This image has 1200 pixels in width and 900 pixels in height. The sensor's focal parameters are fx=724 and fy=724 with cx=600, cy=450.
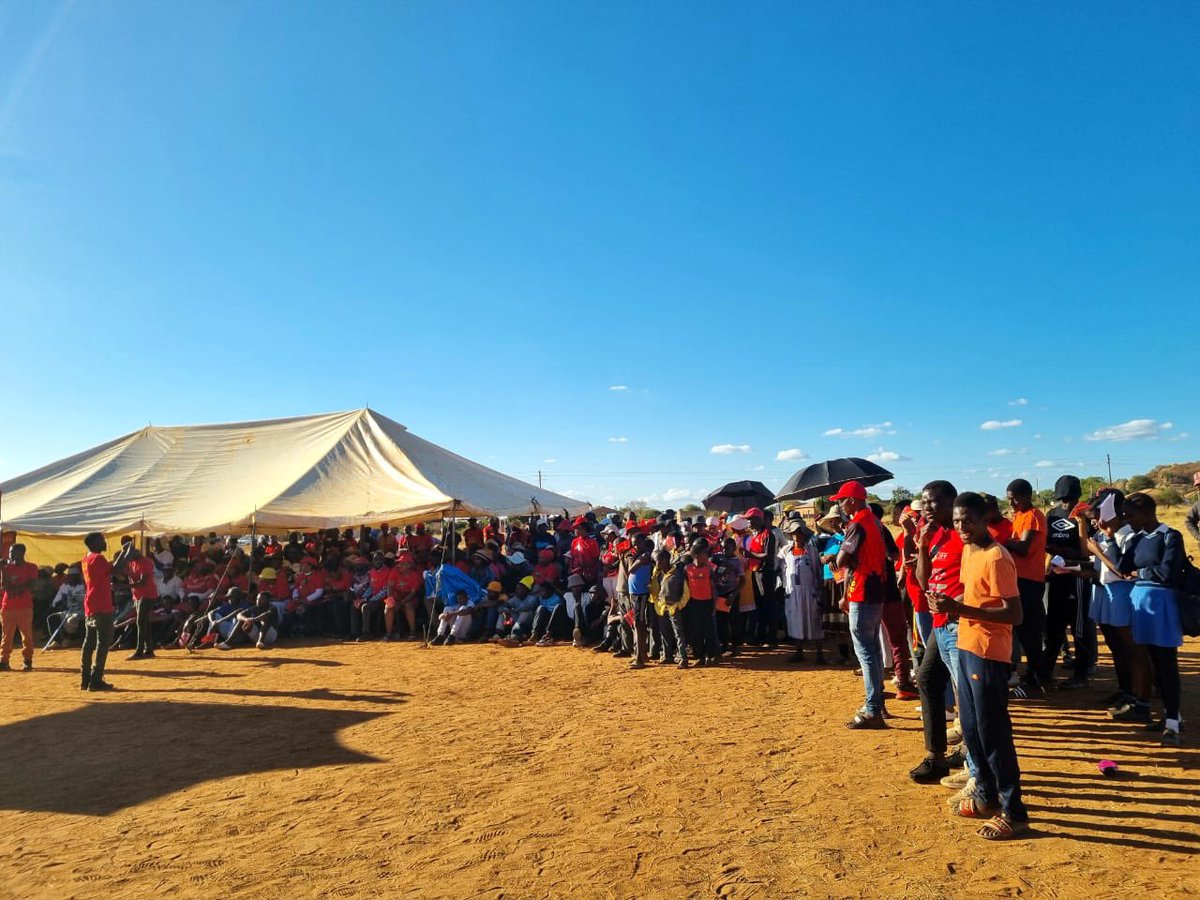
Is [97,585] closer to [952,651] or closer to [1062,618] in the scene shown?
[952,651]

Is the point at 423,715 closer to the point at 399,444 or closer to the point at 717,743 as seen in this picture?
the point at 717,743

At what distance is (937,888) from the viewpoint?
141 inches

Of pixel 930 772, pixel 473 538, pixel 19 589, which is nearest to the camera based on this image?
pixel 930 772

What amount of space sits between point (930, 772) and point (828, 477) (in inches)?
308

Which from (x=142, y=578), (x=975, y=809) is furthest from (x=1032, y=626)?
(x=142, y=578)

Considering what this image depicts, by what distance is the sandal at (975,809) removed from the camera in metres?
4.24

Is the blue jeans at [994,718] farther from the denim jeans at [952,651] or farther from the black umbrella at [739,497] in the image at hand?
the black umbrella at [739,497]

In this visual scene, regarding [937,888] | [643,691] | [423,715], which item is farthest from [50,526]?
[937,888]

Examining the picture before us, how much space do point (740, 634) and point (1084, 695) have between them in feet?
14.6

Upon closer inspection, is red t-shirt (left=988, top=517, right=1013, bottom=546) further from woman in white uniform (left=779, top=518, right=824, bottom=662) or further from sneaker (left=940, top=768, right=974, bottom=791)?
woman in white uniform (left=779, top=518, right=824, bottom=662)

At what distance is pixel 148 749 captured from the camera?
6.50 meters

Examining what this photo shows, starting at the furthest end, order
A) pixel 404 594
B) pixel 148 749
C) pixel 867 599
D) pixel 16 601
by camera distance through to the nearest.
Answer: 1. pixel 404 594
2. pixel 16 601
3. pixel 148 749
4. pixel 867 599

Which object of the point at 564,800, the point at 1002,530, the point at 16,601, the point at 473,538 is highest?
the point at 473,538

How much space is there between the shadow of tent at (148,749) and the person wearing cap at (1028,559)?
573 cm
